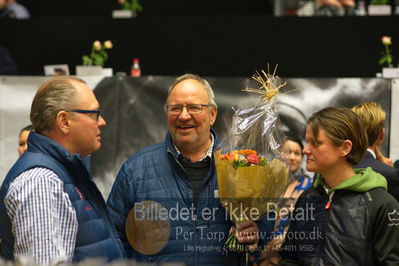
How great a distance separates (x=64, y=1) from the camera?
6.72 m

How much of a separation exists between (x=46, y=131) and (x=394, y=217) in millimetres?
1403

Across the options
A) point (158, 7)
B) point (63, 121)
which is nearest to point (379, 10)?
point (158, 7)

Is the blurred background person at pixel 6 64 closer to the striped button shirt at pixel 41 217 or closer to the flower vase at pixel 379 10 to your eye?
the flower vase at pixel 379 10

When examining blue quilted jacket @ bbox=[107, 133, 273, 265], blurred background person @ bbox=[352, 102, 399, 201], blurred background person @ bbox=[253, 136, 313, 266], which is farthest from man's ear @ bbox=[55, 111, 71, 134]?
blurred background person @ bbox=[352, 102, 399, 201]

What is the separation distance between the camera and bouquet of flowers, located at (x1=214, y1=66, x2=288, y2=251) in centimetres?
276

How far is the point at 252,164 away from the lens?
109 inches

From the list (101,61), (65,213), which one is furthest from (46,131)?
(101,61)

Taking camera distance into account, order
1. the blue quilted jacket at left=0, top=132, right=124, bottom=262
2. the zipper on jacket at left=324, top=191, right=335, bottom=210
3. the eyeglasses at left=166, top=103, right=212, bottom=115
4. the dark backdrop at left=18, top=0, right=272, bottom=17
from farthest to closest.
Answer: the dark backdrop at left=18, top=0, right=272, bottom=17 → the eyeglasses at left=166, top=103, right=212, bottom=115 → the zipper on jacket at left=324, top=191, right=335, bottom=210 → the blue quilted jacket at left=0, top=132, right=124, bottom=262

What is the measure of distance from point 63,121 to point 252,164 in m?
0.82

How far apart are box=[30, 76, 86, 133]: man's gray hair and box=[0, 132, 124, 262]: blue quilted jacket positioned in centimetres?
5

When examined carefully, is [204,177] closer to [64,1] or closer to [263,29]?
[263,29]

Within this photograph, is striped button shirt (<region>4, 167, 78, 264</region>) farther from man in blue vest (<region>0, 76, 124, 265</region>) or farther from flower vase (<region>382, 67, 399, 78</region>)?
flower vase (<region>382, 67, 399, 78</region>)

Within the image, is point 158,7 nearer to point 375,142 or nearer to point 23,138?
point 23,138

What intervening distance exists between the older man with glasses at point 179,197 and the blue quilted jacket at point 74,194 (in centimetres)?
52
